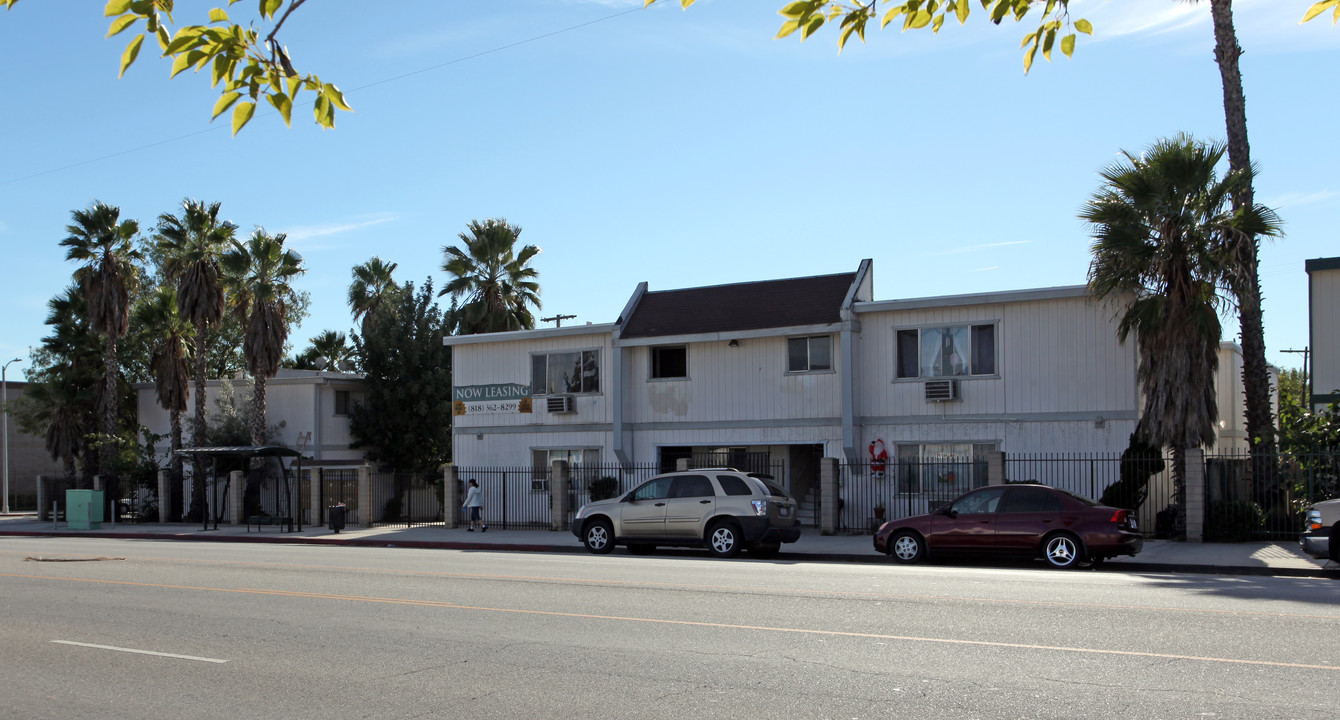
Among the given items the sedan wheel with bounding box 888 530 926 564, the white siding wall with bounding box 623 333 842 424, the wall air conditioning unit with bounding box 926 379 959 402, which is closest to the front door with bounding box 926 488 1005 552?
the sedan wheel with bounding box 888 530 926 564

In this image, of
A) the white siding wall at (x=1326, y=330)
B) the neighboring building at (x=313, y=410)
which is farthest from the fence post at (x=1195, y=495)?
the neighboring building at (x=313, y=410)

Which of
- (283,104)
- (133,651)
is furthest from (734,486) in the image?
(283,104)

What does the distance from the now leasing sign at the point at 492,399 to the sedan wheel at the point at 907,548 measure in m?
14.7

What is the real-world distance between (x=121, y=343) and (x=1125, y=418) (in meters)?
41.3

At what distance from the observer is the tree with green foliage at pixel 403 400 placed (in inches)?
1622

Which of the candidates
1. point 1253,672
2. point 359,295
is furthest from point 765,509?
point 359,295

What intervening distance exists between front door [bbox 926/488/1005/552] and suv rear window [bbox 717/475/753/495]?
3.30 metres

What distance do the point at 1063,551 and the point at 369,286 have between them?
135 ft

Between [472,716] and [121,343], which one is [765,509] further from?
[121,343]

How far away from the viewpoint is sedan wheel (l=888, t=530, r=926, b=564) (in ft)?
62.0

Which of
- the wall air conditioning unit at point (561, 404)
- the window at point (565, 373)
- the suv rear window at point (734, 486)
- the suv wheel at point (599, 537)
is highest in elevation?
the window at point (565, 373)

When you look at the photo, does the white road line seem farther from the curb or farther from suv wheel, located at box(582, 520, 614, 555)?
the curb

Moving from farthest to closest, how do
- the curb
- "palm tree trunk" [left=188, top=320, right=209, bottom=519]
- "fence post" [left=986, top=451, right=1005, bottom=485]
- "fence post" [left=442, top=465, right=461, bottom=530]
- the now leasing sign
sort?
1. "palm tree trunk" [left=188, top=320, right=209, bottom=519]
2. the now leasing sign
3. "fence post" [left=442, top=465, right=461, bottom=530]
4. "fence post" [left=986, top=451, right=1005, bottom=485]
5. the curb

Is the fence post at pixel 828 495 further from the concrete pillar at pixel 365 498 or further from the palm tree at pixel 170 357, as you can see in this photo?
the palm tree at pixel 170 357
